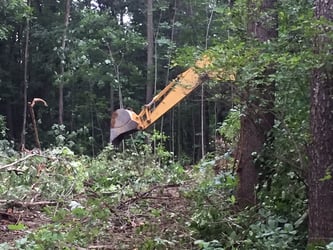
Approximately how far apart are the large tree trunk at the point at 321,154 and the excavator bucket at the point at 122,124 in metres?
6.15

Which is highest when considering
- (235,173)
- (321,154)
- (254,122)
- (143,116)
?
(254,122)

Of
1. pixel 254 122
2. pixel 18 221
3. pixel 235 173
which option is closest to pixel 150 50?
pixel 235 173

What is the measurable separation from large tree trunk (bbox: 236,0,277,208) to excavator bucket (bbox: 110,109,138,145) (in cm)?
413

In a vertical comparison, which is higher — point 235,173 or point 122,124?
point 122,124

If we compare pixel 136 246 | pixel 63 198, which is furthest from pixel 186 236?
pixel 63 198

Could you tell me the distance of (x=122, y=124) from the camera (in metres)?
9.91

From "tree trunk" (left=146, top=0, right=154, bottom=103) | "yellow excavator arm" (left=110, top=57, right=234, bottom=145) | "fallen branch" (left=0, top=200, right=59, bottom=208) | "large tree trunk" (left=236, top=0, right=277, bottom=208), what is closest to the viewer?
"large tree trunk" (left=236, top=0, right=277, bottom=208)

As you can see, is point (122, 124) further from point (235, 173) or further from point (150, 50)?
point (150, 50)

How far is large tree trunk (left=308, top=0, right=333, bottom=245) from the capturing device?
3.61m

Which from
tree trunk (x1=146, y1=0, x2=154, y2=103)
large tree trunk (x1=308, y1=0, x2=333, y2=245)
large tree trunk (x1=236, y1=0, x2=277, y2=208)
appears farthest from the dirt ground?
tree trunk (x1=146, y1=0, x2=154, y2=103)

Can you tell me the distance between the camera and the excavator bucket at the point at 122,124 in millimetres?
9773

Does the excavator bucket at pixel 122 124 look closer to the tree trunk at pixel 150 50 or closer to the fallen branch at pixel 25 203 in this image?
the fallen branch at pixel 25 203

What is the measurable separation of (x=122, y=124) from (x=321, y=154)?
6.47m

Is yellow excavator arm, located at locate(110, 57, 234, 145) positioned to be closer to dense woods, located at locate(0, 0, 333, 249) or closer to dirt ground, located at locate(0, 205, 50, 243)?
dense woods, located at locate(0, 0, 333, 249)
